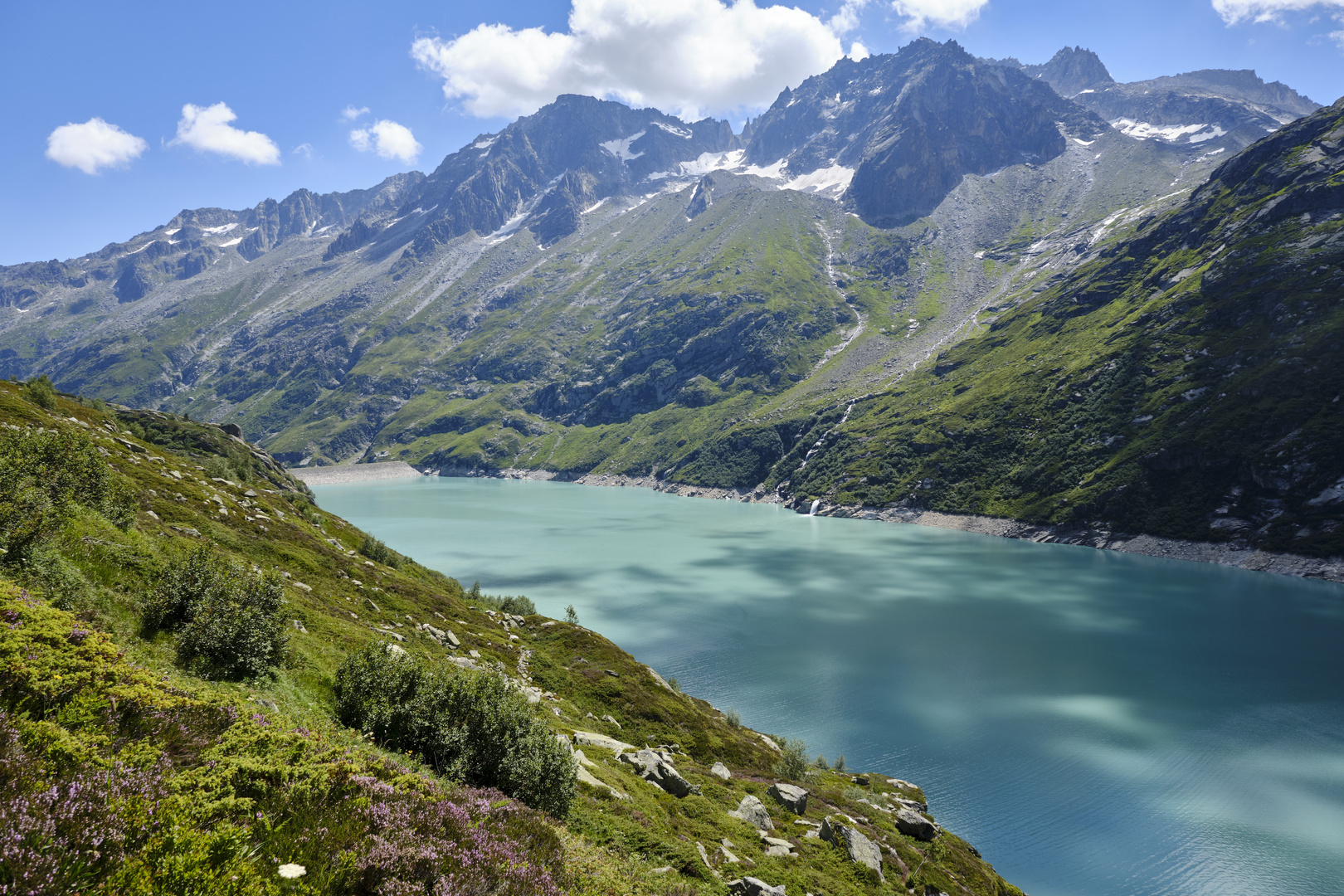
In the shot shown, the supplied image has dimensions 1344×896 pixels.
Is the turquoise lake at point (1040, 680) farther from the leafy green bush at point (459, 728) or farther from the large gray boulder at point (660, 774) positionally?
the leafy green bush at point (459, 728)

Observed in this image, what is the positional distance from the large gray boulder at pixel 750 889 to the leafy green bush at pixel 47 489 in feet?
57.0

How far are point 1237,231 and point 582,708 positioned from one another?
26426cm

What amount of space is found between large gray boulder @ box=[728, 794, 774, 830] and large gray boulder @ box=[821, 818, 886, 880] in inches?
78.5

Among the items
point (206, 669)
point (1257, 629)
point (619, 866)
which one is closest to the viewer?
point (619, 866)

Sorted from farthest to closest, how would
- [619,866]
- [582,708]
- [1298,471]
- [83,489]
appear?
[1298,471] < [582,708] < [83,489] < [619,866]

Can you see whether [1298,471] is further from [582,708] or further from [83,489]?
[83,489]

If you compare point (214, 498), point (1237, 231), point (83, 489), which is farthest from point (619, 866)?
point (1237, 231)

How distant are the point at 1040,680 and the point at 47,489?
69418 mm

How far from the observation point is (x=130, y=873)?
15.9 ft

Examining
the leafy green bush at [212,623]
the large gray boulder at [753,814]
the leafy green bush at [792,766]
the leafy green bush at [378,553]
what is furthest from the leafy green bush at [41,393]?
the leafy green bush at [792,766]

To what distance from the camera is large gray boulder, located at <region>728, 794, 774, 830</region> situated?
19.3m

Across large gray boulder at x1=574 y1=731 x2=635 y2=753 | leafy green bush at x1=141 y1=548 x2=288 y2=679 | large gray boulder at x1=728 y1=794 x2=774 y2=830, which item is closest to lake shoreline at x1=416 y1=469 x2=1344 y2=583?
large gray boulder at x1=728 y1=794 x2=774 y2=830

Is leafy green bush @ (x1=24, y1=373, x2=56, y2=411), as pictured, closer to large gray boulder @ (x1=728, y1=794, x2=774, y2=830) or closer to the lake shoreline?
large gray boulder @ (x1=728, y1=794, x2=774, y2=830)

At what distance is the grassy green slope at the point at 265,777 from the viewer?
5.48 m
